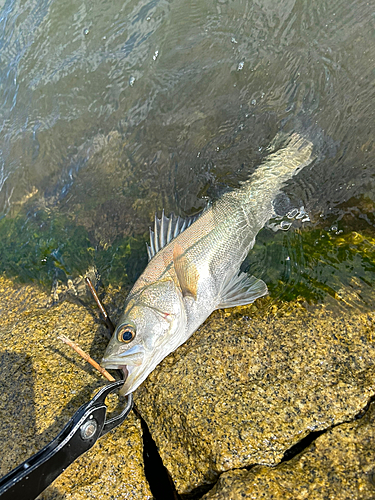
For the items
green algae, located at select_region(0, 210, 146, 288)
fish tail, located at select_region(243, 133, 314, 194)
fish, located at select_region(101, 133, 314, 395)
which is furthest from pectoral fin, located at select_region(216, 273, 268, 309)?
fish tail, located at select_region(243, 133, 314, 194)

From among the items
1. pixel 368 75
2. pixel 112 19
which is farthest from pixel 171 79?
pixel 368 75

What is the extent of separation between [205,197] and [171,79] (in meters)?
2.13

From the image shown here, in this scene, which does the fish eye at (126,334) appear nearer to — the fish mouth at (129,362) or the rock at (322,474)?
the fish mouth at (129,362)

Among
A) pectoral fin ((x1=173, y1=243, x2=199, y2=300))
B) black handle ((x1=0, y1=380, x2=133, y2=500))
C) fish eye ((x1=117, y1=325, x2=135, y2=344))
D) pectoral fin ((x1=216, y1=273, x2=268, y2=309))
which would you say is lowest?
pectoral fin ((x1=216, y1=273, x2=268, y2=309))

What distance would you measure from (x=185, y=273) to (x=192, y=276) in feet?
0.25

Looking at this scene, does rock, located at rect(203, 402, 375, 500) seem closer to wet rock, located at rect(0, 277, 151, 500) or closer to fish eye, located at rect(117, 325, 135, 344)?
wet rock, located at rect(0, 277, 151, 500)

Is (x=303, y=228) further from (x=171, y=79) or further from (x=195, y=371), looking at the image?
(x=171, y=79)

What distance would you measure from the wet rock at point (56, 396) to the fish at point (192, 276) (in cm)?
47

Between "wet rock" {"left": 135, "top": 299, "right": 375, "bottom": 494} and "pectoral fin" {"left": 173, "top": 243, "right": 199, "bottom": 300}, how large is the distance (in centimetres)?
39

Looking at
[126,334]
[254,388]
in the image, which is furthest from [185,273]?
[254,388]

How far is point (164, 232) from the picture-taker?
3855mm

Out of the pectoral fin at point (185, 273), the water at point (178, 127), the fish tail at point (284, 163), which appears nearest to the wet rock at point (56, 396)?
the water at point (178, 127)

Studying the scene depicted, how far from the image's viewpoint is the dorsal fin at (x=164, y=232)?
3.79 m

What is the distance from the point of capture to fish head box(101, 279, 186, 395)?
2.99m
